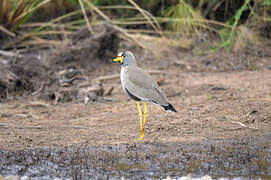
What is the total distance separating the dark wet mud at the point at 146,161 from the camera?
4.18 metres

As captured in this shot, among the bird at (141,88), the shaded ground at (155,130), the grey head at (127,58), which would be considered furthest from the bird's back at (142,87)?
the shaded ground at (155,130)

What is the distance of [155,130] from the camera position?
540 cm

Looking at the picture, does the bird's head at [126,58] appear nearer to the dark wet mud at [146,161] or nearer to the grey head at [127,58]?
the grey head at [127,58]

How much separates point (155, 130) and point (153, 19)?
4.32 meters

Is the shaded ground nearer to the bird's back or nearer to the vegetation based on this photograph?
the bird's back

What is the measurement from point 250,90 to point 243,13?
3329 millimetres

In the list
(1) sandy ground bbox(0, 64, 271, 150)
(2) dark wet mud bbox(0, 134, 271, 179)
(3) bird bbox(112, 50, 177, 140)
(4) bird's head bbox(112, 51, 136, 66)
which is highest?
(4) bird's head bbox(112, 51, 136, 66)

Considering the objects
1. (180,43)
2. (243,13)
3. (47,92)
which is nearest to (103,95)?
(47,92)

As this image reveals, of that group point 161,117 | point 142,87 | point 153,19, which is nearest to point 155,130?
point 161,117

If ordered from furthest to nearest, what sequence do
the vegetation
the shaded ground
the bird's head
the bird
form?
1. the vegetation
2. the bird's head
3. the bird
4. the shaded ground

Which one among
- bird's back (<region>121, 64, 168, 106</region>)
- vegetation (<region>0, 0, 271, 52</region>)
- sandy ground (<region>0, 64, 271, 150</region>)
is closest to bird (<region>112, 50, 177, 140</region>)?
bird's back (<region>121, 64, 168, 106</region>)

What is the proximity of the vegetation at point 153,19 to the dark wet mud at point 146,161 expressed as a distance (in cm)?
390

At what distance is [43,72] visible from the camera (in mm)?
7930

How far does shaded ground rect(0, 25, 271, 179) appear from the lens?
14.2 ft
